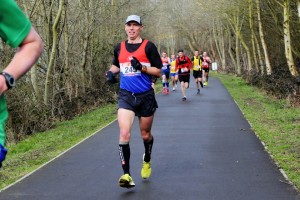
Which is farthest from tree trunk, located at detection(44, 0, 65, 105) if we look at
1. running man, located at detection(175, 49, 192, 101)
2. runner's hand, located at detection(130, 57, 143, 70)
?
runner's hand, located at detection(130, 57, 143, 70)

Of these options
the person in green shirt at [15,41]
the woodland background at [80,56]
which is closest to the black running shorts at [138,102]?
the person in green shirt at [15,41]

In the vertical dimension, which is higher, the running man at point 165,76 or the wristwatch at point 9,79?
the wristwatch at point 9,79

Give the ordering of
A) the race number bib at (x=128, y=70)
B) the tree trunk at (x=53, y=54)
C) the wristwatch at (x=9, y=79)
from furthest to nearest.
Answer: the tree trunk at (x=53, y=54) < the race number bib at (x=128, y=70) < the wristwatch at (x=9, y=79)

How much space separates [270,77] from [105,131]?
14.0 meters

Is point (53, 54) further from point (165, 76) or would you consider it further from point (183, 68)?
point (165, 76)

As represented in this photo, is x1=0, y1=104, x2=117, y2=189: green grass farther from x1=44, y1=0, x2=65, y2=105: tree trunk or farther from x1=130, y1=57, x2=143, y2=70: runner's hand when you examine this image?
x1=130, y1=57, x2=143, y2=70: runner's hand

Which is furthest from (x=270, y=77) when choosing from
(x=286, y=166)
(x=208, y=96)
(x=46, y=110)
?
(x=286, y=166)

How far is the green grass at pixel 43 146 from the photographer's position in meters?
8.63

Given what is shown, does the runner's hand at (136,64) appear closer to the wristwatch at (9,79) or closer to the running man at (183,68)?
the wristwatch at (9,79)

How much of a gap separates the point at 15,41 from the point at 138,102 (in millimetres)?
4614

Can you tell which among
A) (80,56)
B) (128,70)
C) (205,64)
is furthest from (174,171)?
(205,64)

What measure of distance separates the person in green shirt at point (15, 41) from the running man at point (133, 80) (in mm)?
4328

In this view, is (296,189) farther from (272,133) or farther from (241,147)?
(272,133)

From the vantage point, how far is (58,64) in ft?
64.9
